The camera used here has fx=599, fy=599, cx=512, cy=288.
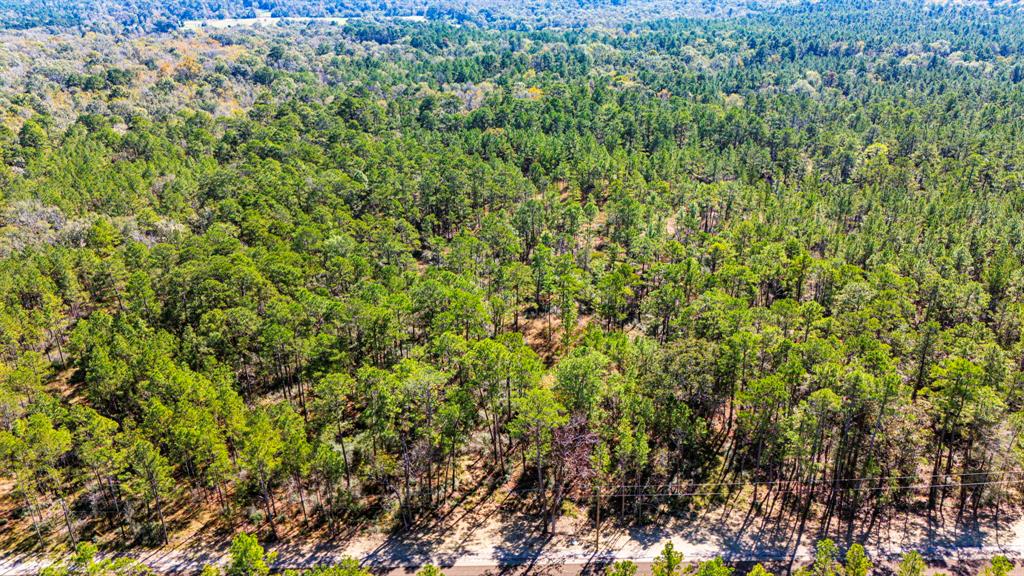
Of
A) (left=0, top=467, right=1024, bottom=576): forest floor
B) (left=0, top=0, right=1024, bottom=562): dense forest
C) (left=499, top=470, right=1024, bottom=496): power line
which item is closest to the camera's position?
(left=0, top=467, right=1024, bottom=576): forest floor

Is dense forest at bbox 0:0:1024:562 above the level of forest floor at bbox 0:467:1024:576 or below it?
above

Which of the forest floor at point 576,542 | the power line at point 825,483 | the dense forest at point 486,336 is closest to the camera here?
the forest floor at point 576,542

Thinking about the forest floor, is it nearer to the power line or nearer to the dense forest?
the dense forest

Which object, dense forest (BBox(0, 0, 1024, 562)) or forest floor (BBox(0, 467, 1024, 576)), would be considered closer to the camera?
forest floor (BBox(0, 467, 1024, 576))

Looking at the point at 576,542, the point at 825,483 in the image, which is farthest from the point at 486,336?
the point at 825,483

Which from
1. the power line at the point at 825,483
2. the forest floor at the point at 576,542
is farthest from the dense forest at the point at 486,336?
the forest floor at the point at 576,542

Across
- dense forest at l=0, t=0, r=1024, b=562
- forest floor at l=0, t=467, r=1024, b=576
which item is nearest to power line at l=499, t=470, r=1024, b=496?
dense forest at l=0, t=0, r=1024, b=562

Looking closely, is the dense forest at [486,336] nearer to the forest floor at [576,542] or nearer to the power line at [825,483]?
the power line at [825,483]
